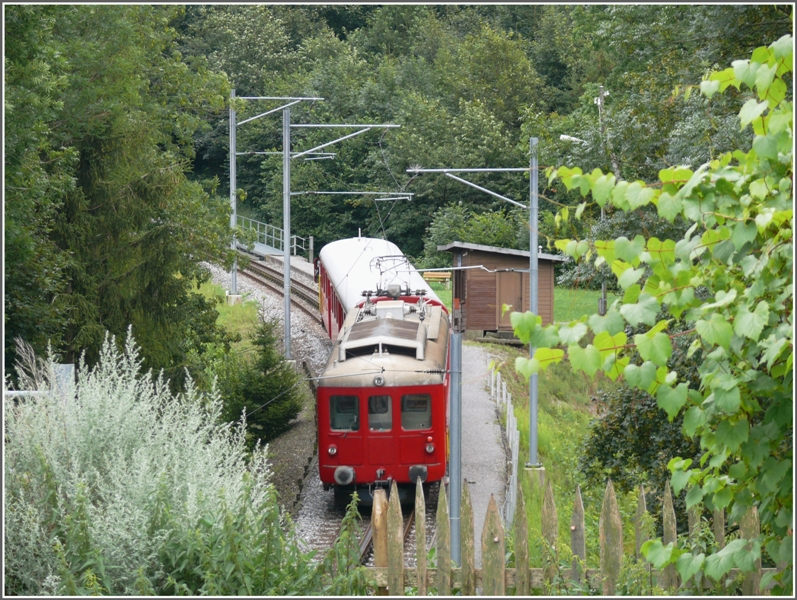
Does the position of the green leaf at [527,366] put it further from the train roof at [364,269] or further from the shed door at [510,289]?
the shed door at [510,289]

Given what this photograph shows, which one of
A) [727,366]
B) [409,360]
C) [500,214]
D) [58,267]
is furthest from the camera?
[500,214]

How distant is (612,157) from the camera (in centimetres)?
1574

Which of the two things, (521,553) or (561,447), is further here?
(561,447)

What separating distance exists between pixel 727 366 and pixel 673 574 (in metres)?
2.41

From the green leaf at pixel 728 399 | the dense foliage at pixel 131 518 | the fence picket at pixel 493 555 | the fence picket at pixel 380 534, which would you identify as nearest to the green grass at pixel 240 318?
the dense foliage at pixel 131 518

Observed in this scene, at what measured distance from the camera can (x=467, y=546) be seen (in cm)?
593

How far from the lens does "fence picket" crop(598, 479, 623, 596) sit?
566 cm

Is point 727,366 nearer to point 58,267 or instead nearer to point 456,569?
point 456,569

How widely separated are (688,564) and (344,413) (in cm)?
1082

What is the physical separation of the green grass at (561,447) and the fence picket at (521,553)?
327mm

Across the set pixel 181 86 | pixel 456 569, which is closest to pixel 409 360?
pixel 456 569

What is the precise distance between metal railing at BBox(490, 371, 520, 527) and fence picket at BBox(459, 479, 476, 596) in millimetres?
1902

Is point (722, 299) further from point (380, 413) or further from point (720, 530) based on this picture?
point (380, 413)

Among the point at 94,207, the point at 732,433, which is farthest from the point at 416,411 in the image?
the point at 732,433
